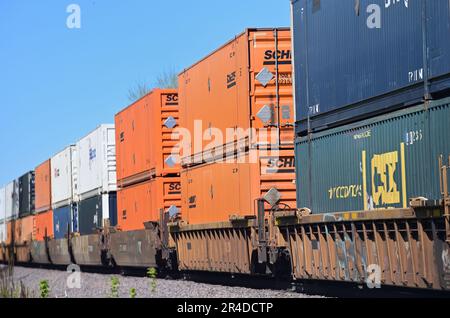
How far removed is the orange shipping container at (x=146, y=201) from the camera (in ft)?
75.7

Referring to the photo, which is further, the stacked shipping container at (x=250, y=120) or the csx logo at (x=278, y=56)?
the csx logo at (x=278, y=56)

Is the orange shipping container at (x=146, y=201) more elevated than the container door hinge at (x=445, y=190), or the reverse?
the orange shipping container at (x=146, y=201)

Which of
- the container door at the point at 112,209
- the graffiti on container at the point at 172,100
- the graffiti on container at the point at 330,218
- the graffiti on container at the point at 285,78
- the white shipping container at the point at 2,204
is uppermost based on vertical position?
the graffiti on container at the point at 172,100

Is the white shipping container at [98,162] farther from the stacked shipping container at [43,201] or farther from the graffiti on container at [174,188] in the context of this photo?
the stacked shipping container at [43,201]

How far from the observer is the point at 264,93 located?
Result: 55.9ft

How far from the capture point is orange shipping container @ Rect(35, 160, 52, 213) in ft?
129

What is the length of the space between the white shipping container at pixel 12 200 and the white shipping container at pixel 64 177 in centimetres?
901

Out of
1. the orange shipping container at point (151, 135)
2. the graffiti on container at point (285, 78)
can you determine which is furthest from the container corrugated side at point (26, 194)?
the graffiti on container at point (285, 78)

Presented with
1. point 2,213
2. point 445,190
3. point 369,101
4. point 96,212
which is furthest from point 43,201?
point 445,190

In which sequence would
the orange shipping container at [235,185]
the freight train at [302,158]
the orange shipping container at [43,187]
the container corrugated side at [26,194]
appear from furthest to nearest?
the container corrugated side at [26,194]
the orange shipping container at [43,187]
the orange shipping container at [235,185]
the freight train at [302,158]
